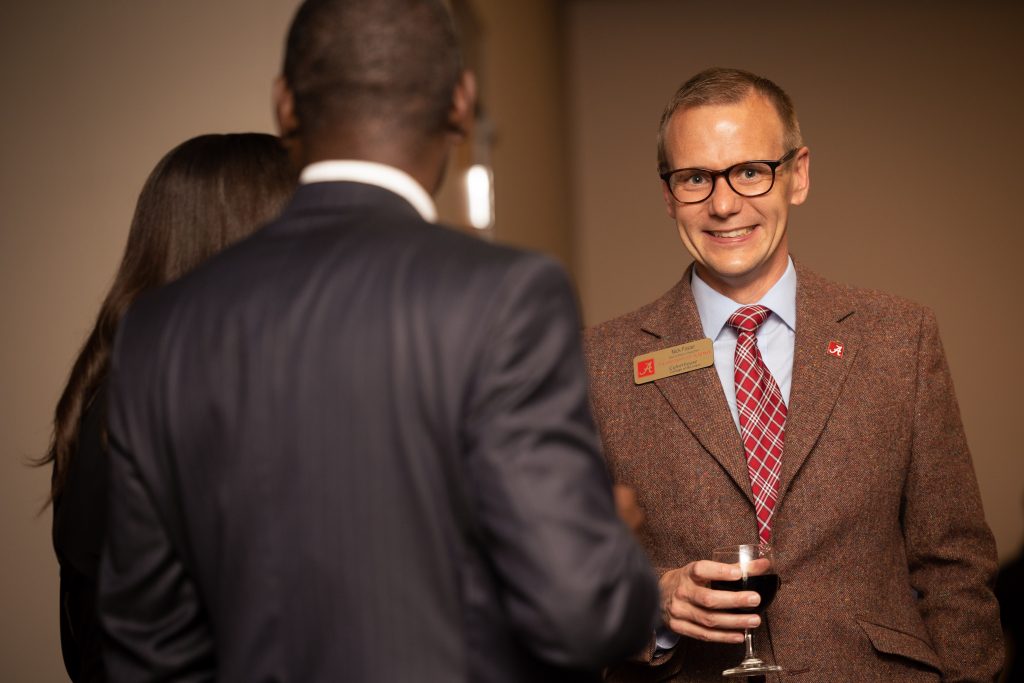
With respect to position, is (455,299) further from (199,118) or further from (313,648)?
(199,118)

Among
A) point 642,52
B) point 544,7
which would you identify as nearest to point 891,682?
point 544,7

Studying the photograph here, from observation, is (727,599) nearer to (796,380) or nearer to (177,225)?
(796,380)

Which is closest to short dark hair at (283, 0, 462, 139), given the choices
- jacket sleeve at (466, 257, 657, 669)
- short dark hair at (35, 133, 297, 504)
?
jacket sleeve at (466, 257, 657, 669)

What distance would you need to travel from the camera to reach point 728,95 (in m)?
2.12

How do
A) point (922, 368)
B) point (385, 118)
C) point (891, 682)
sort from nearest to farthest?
point (385, 118), point (891, 682), point (922, 368)

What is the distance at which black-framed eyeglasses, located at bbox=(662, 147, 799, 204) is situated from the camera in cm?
212

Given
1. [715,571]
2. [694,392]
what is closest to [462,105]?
[715,571]

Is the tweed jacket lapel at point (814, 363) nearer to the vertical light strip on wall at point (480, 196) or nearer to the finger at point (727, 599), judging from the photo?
the finger at point (727, 599)

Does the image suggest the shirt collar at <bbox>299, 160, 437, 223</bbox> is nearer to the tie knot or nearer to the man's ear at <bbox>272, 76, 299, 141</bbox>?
the man's ear at <bbox>272, 76, 299, 141</bbox>

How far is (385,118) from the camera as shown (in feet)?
3.77

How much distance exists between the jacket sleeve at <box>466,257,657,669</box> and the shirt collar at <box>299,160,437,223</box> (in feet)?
0.60

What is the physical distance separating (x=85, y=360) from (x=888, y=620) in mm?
1554

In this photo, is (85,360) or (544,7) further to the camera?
(544,7)

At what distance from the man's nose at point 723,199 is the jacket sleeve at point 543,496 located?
42.2 inches
